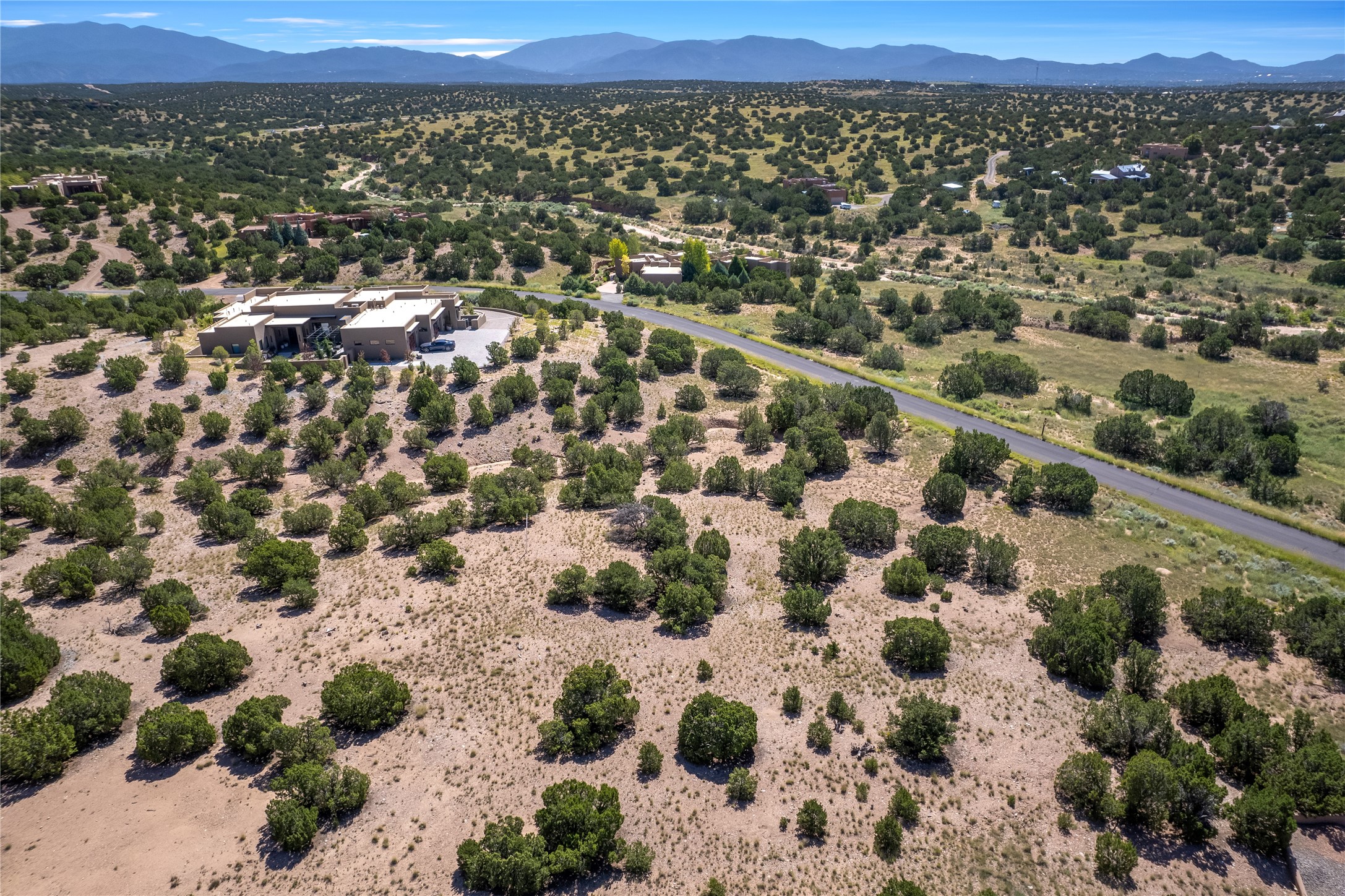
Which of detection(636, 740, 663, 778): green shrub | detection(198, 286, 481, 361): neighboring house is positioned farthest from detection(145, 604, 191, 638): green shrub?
detection(198, 286, 481, 361): neighboring house

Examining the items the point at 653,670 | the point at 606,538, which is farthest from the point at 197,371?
the point at 653,670

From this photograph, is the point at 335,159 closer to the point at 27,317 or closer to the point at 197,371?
the point at 27,317

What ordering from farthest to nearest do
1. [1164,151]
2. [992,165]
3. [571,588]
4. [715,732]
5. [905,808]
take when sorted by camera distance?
1. [992,165]
2. [1164,151]
3. [571,588]
4. [715,732]
5. [905,808]

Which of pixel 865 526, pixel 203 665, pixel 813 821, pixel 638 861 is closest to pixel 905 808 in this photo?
pixel 813 821

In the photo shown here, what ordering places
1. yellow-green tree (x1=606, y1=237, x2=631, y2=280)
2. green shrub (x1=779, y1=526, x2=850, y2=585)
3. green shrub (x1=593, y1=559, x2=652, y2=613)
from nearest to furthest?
green shrub (x1=593, y1=559, x2=652, y2=613) < green shrub (x1=779, y1=526, x2=850, y2=585) < yellow-green tree (x1=606, y1=237, x2=631, y2=280)

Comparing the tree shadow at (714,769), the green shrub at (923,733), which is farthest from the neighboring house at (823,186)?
the tree shadow at (714,769)

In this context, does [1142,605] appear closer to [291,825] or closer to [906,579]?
[906,579]

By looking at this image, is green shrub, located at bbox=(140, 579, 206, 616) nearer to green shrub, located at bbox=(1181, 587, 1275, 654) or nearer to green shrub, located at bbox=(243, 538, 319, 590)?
green shrub, located at bbox=(243, 538, 319, 590)
